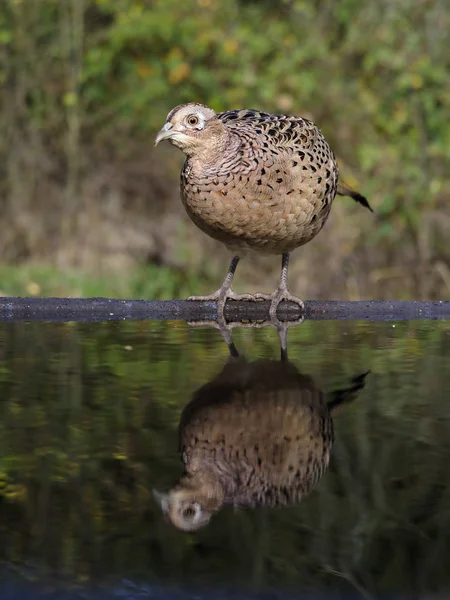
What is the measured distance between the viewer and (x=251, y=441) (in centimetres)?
238

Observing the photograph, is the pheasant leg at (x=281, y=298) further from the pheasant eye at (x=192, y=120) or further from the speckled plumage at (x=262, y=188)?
the pheasant eye at (x=192, y=120)

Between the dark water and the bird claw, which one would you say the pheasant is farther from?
the dark water

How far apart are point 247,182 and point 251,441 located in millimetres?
1930

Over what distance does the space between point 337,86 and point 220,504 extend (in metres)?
6.53

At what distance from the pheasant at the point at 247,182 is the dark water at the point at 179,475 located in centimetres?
73

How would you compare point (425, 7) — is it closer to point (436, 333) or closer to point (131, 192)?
point (131, 192)

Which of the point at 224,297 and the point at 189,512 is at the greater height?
the point at 224,297

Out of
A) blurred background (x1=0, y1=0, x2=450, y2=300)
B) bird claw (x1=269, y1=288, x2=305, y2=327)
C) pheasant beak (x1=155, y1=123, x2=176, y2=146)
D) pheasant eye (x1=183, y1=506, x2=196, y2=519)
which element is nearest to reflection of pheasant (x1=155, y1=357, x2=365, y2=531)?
pheasant eye (x1=183, y1=506, x2=196, y2=519)

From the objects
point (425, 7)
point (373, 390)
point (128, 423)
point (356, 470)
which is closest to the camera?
point (356, 470)

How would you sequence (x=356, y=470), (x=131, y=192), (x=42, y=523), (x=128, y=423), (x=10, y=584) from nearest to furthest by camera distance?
(x=10, y=584)
(x=42, y=523)
(x=356, y=470)
(x=128, y=423)
(x=131, y=192)

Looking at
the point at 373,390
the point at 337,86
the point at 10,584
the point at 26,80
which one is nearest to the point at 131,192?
the point at 26,80

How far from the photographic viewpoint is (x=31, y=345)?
11.6 ft

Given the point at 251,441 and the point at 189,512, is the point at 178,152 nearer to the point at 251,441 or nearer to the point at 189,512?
the point at 251,441

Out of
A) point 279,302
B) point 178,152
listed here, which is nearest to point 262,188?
point 279,302
